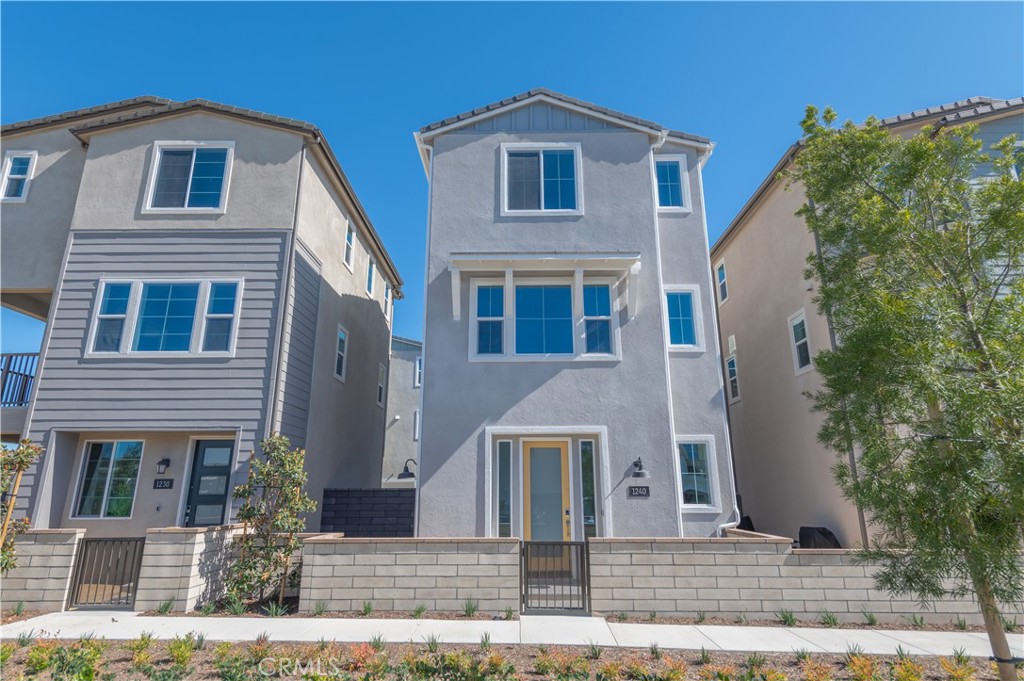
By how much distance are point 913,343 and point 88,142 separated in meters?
15.5

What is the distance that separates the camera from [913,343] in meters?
4.79

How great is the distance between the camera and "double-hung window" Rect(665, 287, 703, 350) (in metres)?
10.9

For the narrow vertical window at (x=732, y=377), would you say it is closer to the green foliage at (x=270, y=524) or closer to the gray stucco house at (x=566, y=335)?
the gray stucco house at (x=566, y=335)

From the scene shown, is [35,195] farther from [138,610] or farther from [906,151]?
[906,151]

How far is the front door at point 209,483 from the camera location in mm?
10086

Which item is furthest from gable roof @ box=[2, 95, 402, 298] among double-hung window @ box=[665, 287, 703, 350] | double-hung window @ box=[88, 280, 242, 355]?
double-hung window @ box=[665, 287, 703, 350]

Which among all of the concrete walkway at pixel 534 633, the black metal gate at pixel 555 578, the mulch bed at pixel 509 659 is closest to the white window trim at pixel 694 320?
the black metal gate at pixel 555 578

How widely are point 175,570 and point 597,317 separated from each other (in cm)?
811

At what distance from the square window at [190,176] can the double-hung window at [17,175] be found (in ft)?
10.3

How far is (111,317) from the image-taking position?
10.4m

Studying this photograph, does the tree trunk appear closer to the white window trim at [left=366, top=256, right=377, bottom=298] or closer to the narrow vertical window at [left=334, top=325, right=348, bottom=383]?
the narrow vertical window at [left=334, top=325, right=348, bottom=383]

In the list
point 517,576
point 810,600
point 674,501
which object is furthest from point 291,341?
point 810,600

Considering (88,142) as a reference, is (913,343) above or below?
below

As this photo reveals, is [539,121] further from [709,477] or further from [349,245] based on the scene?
[709,477]
